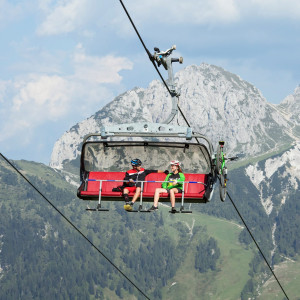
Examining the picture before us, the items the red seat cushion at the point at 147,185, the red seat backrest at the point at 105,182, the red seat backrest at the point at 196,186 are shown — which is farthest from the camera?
the red seat backrest at the point at 105,182

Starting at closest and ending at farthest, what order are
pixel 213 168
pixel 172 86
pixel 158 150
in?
pixel 172 86, pixel 213 168, pixel 158 150

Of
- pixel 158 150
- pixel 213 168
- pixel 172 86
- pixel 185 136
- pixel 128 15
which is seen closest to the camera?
pixel 128 15

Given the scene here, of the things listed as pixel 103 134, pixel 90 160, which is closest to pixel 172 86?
pixel 103 134

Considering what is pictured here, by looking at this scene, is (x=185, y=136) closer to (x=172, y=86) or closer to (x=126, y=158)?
(x=172, y=86)

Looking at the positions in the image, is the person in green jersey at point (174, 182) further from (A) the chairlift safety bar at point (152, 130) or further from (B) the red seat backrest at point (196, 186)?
(A) the chairlift safety bar at point (152, 130)

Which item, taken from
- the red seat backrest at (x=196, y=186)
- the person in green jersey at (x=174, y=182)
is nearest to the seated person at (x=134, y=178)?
the person in green jersey at (x=174, y=182)

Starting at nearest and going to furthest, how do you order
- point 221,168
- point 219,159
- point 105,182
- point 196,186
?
point 219,159, point 221,168, point 196,186, point 105,182

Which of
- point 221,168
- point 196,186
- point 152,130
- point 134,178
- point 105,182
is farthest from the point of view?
point 105,182

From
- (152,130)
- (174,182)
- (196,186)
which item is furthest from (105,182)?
(152,130)

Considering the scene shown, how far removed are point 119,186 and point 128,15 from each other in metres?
12.5

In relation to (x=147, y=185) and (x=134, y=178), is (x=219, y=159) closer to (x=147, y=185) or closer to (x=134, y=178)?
(x=134, y=178)

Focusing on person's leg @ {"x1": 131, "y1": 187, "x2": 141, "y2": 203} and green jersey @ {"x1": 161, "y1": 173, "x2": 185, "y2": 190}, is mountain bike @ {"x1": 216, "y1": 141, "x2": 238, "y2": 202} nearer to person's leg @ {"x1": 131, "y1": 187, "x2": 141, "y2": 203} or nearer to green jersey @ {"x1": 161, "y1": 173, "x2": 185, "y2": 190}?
green jersey @ {"x1": 161, "y1": 173, "x2": 185, "y2": 190}

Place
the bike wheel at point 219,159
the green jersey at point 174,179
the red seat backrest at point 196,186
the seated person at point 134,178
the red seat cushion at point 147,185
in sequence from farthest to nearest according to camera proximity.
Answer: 1. the red seat backrest at point 196,186
2. the red seat cushion at point 147,185
3. the seated person at point 134,178
4. the green jersey at point 174,179
5. the bike wheel at point 219,159

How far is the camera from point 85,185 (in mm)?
37188
